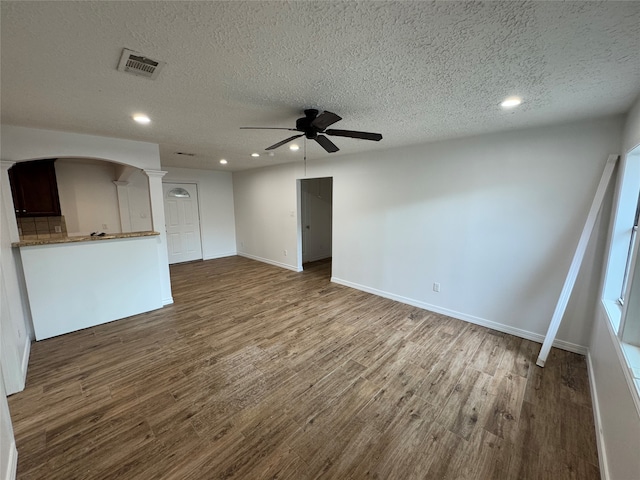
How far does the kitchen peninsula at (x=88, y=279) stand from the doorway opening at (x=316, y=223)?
127 inches

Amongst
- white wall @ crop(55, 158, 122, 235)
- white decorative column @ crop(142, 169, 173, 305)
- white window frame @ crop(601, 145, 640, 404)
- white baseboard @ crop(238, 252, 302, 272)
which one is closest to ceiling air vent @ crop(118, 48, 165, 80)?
white decorative column @ crop(142, 169, 173, 305)

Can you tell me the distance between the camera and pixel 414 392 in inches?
82.7

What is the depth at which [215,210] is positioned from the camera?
670cm

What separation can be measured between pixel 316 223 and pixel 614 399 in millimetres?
5597

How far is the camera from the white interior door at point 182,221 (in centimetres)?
601

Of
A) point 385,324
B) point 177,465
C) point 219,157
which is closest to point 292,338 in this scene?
point 385,324

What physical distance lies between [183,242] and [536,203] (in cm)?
685

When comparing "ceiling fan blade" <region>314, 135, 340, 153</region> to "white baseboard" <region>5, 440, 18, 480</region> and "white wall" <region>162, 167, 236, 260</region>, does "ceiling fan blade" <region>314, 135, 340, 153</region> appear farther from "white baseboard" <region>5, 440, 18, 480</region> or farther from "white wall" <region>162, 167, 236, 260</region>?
"white wall" <region>162, 167, 236, 260</region>

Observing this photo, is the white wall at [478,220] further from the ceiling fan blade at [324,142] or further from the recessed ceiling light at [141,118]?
the recessed ceiling light at [141,118]

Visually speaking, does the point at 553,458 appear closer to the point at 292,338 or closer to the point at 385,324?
the point at 385,324

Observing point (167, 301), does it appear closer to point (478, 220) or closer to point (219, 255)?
point (219, 255)

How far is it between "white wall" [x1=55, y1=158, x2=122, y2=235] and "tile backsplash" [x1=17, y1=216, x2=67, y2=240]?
0.32 m

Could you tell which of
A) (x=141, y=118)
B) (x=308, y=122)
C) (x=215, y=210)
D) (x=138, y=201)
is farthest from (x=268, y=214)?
(x=308, y=122)

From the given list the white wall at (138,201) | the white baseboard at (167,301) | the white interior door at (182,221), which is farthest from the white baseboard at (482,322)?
the white wall at (138,201)
